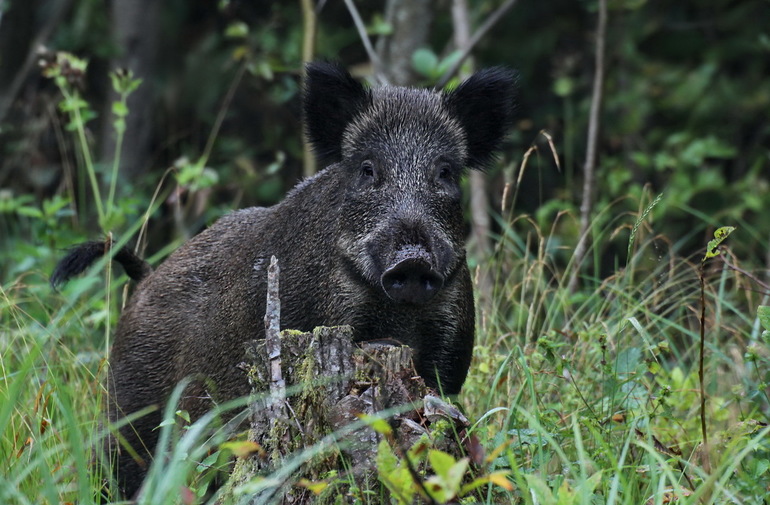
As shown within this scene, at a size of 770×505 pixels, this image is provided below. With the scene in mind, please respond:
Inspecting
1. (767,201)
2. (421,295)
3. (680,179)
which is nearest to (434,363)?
(421,295)

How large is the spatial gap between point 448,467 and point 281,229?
6.95 feet

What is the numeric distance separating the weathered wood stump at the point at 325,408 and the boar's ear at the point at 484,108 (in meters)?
1.50

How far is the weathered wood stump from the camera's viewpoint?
2.74 meters

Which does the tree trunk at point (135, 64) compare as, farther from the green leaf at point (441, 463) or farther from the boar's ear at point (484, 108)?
the green leaf at point (441, 463)

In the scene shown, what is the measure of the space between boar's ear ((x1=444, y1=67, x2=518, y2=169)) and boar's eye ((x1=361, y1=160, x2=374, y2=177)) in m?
0.46

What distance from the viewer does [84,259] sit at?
439 centimetres

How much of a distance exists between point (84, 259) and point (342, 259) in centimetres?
125

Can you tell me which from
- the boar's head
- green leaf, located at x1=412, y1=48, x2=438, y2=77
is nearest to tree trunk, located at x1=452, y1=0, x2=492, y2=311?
green leaf, located at x1=412, y1=48, x2=438, y2=77

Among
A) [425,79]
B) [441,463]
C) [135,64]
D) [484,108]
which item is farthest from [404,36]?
[441,463]

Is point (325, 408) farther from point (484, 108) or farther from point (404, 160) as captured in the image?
point (484, 108)

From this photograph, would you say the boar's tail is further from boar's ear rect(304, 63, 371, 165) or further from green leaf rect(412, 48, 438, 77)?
green leaf rect(412, 48, 438, 77)

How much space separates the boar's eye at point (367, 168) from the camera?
389 cm

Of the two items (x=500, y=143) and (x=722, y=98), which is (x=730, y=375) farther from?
(x=722, y=98)

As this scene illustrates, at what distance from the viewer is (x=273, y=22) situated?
22.2ft
